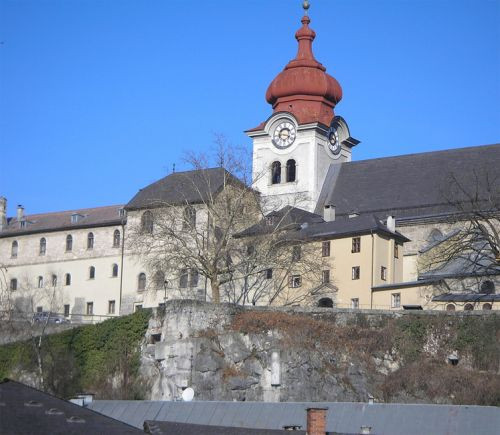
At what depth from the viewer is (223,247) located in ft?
230

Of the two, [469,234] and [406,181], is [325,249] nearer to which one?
[469,234]

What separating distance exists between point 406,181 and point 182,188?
13.5m

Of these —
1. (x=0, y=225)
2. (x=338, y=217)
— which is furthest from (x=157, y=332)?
(x=0, y=225)

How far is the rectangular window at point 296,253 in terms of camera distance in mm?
72750

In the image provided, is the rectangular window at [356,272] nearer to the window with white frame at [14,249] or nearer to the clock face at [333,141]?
the clock face at [333,141]

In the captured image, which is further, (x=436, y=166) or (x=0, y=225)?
(x=0, y=225)

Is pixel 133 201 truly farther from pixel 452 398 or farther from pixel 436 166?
pixel 452 398

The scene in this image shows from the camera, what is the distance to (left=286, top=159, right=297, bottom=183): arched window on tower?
8769 centimetres

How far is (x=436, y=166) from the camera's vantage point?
83.1 meters

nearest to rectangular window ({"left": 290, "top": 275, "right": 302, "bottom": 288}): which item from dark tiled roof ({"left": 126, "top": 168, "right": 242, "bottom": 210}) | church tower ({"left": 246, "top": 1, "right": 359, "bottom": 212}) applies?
dark tiled roof ({"left": 126, "top": 168, "right": 242, "bottom": 210})

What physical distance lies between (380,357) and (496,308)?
736 centimetres

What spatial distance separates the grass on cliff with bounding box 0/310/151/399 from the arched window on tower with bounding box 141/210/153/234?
550 inches

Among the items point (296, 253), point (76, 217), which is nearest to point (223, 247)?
point (296, 253)

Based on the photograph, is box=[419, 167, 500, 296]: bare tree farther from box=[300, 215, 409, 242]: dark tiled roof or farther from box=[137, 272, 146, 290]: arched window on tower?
box=[137, 272, 146, 290]: arched window on tower
